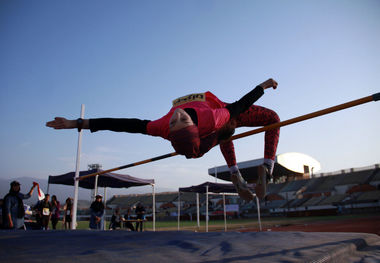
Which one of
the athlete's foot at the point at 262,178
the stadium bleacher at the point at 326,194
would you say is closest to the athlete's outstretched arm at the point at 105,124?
the athlete's foot at the point at 262,178

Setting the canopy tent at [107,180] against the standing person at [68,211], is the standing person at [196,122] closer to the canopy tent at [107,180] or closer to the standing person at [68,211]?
the canopy tent at [107,180]

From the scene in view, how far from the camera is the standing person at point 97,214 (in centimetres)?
764

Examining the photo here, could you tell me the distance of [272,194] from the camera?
30062mm

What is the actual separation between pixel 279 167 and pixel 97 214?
30.0 m

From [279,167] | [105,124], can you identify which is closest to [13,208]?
[105,124]

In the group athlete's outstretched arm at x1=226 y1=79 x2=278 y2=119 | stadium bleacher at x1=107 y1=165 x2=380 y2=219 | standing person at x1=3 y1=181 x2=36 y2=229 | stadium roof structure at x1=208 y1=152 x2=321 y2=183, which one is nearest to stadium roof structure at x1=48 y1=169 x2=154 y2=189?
standing person at x1=3 y1=181 x2=36 y2=229

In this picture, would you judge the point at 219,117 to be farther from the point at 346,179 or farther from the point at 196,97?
the point at 346,179

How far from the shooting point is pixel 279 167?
34406 millimetres

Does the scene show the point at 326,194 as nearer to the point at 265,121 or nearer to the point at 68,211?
the point at 68,211

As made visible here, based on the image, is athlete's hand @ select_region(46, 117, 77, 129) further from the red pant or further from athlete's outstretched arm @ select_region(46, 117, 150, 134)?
the red pant

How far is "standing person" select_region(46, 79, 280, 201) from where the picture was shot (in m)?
2.09

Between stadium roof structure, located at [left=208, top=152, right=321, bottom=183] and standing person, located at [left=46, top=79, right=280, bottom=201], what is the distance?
95.2 feet

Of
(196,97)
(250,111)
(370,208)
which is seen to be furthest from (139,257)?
(370,208)

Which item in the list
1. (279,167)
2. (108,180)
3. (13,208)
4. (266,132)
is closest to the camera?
(266,132)
